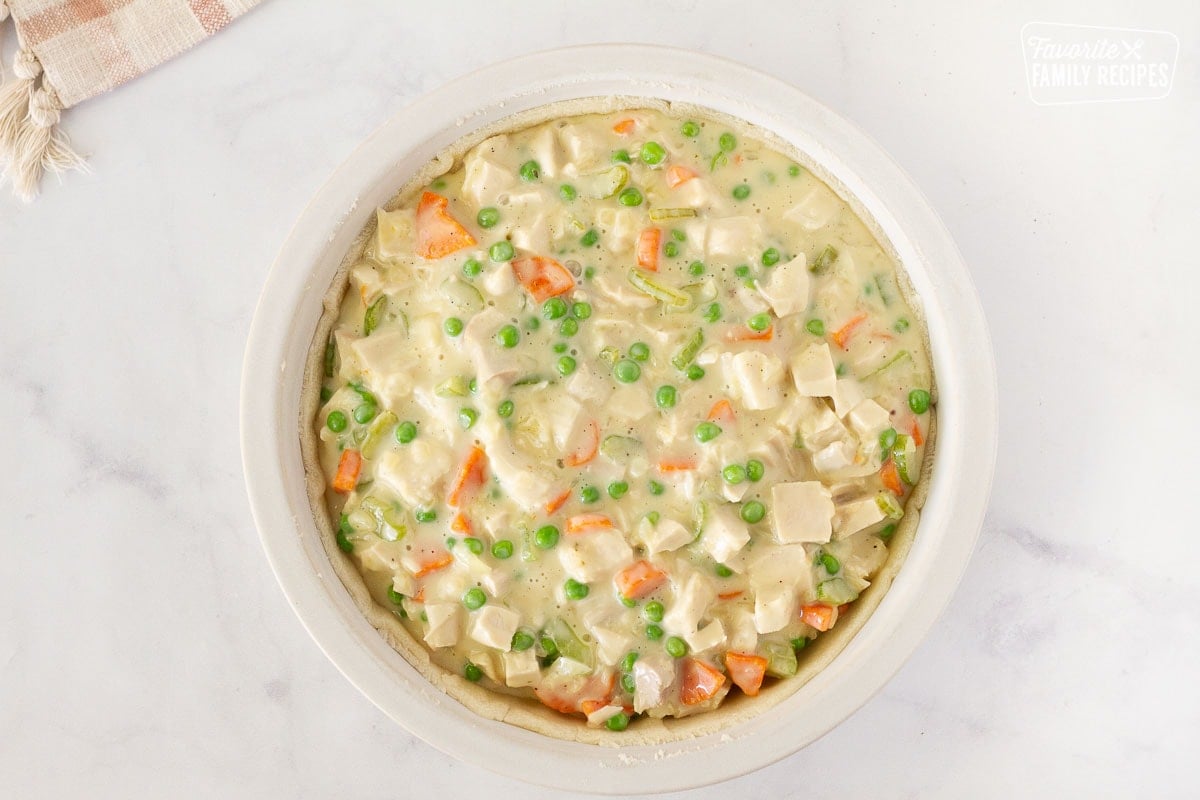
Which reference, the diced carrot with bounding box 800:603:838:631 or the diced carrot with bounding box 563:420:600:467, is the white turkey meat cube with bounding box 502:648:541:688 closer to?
the diced carrot with bounding box 563:420:600:467

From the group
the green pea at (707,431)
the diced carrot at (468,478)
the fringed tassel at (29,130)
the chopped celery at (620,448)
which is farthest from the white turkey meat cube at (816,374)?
the fringed tassel at (29,130)

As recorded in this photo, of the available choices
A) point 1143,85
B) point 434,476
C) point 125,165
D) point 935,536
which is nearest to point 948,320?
point 935,536

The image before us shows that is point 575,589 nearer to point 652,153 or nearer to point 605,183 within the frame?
point 605,183

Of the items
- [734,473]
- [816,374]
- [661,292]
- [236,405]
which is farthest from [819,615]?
[236,405]

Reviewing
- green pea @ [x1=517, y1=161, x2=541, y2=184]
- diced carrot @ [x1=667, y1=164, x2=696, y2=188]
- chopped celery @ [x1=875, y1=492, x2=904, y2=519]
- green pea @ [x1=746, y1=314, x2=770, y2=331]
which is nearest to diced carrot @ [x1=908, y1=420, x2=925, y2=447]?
chopped celery @ [x1=875, y1=492, x2=904, y2=519]

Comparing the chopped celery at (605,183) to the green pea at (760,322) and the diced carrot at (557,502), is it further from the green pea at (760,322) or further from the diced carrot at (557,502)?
the diced carrot at (557,502)
